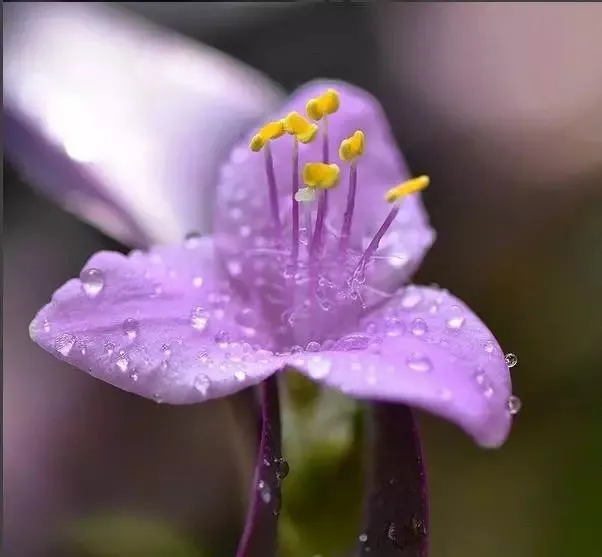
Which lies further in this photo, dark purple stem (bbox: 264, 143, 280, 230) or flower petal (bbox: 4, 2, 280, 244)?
flower petal (bbox: 4, 2, 280, 244)

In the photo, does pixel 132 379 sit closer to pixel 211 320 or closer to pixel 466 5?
pixel 211 320

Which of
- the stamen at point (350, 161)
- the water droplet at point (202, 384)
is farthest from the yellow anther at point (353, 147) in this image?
the water droplet at point (202, 384)

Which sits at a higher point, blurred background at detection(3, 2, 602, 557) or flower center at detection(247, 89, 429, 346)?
flower center at detection(247, 89, 429, 346)

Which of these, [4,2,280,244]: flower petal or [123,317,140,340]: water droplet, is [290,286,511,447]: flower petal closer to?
[123,317,140,340]: water droplet

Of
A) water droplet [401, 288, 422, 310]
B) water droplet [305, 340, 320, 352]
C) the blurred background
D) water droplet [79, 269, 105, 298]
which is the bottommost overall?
the blurred background

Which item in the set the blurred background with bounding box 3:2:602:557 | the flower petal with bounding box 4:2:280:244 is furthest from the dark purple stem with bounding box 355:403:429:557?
the flower petal with bounding box 4:2:280:244

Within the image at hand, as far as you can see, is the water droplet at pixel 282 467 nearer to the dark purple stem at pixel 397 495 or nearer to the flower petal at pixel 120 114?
the dark purple stem at pixel 397 495
